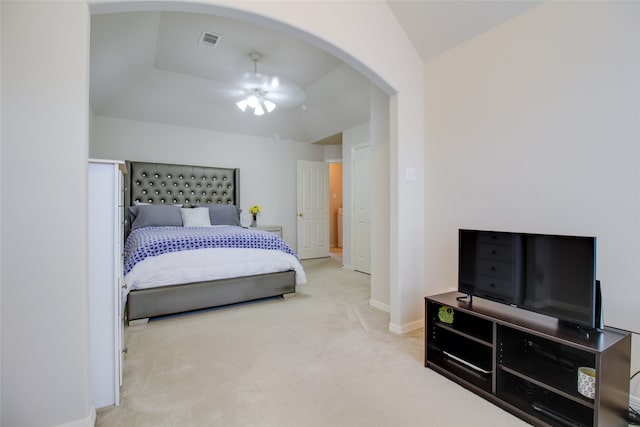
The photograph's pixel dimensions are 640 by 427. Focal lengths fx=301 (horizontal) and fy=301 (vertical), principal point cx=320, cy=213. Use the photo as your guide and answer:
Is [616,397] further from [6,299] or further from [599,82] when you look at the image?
[6,299]

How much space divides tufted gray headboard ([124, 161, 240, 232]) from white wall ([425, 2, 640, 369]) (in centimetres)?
369

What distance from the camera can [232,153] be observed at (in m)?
5.43

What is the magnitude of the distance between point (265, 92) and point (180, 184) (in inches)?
90.2

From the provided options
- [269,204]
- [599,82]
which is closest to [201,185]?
[269,204]

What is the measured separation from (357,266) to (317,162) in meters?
2.38

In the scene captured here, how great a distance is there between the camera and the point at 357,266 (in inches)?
198

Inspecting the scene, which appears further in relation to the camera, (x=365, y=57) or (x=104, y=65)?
(x=104, y=65)

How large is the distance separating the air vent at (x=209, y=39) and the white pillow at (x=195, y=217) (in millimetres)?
2246

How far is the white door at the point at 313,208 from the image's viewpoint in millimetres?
6035

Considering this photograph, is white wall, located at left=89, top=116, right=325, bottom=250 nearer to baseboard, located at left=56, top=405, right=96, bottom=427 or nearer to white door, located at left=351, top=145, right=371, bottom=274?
white door, located at left=351, top=145, right=371, bottom=274

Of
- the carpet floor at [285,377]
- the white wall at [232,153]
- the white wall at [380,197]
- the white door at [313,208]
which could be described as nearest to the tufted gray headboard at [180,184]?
the white wall at [232,153]

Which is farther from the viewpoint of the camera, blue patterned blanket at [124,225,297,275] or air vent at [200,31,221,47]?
air vent at [200,31,221,47]

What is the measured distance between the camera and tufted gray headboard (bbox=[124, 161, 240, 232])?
4500mm

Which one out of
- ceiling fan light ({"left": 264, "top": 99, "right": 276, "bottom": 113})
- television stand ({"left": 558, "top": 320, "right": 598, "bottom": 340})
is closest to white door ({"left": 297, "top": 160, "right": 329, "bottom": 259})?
ceiling fan light ({"left": 264, "top": 99, "right": 276, "bottom": 113})
